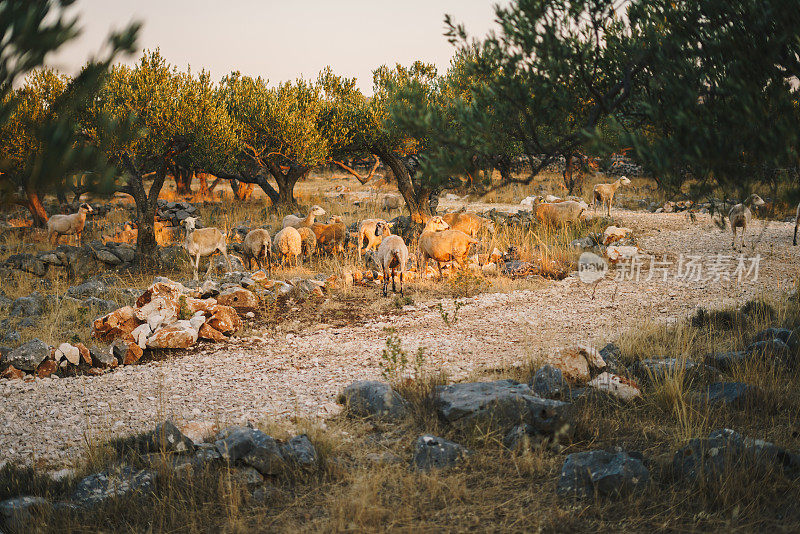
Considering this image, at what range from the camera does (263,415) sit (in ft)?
20.1

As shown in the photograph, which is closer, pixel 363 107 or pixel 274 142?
pixel 363 107

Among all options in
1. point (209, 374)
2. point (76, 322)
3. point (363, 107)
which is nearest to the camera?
point (209, 374)

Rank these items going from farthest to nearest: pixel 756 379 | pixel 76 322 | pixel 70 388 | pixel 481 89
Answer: pixel 76 322
pixel 70 388
pixel 756 379
pixel 481 89

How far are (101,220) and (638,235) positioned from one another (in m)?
22.7

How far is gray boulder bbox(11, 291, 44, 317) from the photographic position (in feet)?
33.2

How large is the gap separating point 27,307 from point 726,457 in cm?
1151

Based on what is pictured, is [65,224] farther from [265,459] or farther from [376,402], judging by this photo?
[265,459]

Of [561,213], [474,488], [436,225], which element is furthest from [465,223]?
[474,488]

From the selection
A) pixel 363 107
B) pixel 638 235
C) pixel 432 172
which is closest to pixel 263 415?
pixel 432 172

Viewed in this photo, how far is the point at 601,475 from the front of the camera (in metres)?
4.15

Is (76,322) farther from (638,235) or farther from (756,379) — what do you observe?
(638,235)

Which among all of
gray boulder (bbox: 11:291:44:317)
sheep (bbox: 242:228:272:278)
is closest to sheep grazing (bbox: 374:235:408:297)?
sheep (bbox: 242:228:272:278)

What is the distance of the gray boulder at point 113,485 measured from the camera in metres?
4.21

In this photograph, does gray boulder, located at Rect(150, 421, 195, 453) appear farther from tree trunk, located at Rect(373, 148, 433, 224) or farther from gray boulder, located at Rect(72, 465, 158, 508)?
tree trunk, located at Rect(373, 148, 433, 224)
